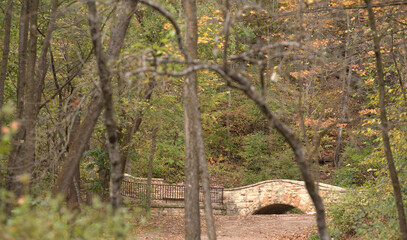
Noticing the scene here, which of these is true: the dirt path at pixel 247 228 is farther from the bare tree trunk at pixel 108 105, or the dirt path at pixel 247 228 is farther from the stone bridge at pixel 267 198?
the bare tree trunk at pixel 108 105

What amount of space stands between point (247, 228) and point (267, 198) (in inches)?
162

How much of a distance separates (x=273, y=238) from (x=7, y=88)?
28.7 ft

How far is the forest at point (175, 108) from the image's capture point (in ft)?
13.5

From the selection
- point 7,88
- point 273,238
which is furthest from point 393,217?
point 7,88

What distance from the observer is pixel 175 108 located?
44.4 ft

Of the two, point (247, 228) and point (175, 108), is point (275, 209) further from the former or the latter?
point (175, 108)

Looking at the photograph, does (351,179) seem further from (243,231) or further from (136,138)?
(136,138)

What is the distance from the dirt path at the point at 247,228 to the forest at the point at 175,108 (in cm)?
76

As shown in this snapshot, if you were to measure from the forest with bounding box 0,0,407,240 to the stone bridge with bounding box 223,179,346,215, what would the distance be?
229 centimetres

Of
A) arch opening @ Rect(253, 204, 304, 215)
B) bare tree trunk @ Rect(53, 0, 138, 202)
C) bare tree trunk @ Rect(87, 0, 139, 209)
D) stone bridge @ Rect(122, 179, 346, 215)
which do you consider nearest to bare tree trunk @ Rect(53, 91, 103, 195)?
bare tree trunk @ Rect(53, 0, 138, 202)

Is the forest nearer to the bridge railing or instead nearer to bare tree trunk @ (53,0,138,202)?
bare tree trunk @ (53,0,138,202)

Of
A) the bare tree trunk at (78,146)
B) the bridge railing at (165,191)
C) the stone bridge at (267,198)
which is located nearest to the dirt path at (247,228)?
the stone bridge at (267,198)

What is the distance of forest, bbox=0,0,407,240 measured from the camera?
4.11 metres

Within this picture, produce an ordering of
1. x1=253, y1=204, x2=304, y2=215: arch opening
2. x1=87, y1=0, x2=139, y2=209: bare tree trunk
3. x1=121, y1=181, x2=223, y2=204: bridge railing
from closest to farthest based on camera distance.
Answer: x1=87, y1=0, x2=139, y2=209: bare tree trunk → x1=121, y1=181, x2=223, y2=204: bridge railing → x1=253, y1=204, x2=304, y2=215: arch opening
